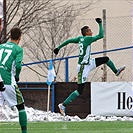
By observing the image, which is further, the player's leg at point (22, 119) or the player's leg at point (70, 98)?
the player's leg at point (70, 98)

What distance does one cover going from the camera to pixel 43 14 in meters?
28.5

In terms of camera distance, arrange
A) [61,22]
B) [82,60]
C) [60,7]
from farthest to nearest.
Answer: [60,7]
[61,22]
[82,60]

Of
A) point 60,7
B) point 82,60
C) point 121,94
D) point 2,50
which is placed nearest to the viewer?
point 2,50

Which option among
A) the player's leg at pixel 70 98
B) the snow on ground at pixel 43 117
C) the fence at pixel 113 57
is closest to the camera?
the player's leg at pixel 70 98

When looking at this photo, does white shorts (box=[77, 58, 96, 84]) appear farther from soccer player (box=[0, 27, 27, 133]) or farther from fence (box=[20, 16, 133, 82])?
soccer player (box=[0, 27, 27, 133])

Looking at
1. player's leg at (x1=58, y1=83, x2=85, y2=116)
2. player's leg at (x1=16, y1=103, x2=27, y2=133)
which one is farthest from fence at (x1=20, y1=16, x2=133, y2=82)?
player's leg at (x1=16, y1=103, x2=27, y2=133)

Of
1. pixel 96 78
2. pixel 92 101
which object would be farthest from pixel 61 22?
pixel 92 101

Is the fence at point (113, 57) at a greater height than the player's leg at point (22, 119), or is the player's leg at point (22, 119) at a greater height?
the fence at point (113, 57)

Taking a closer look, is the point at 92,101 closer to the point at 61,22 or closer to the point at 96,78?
the point at 96,78

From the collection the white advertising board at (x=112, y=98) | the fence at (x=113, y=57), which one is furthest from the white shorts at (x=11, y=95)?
the fence at (x=113, y=57)

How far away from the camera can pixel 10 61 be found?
13.4 meters

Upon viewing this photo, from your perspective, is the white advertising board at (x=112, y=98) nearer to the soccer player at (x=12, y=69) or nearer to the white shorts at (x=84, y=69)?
the white shorts at (x=84, y=69)

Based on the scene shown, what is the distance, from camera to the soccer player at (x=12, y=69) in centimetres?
1332

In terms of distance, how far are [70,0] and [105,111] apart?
9.81 meters
